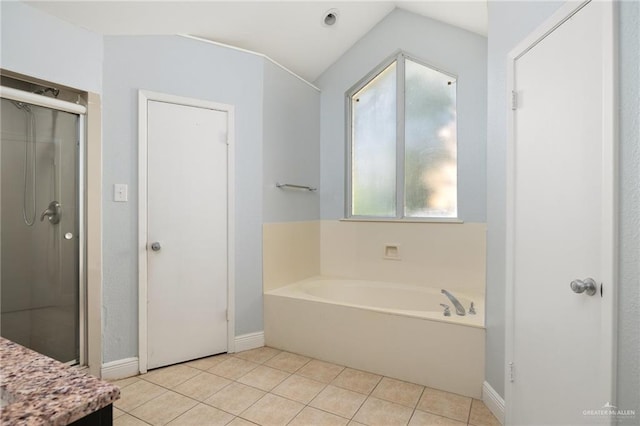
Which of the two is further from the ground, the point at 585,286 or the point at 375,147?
the point at 375,147

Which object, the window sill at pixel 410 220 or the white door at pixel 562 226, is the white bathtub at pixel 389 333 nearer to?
the white door at pixel 562 226

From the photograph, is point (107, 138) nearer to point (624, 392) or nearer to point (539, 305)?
point (539, 305)

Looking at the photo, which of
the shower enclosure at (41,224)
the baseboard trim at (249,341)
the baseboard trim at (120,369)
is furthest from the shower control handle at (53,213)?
the baseboard trim at (249,341)

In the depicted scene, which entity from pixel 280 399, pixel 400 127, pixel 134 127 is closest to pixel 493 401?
pixel 280 399

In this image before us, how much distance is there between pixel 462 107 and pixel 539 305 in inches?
75.4

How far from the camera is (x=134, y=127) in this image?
7.21 feet

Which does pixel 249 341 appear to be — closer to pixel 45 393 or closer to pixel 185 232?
pixel 185 232

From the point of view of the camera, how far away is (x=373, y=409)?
184cm

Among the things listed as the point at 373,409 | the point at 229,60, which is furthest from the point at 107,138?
the point at 373,409

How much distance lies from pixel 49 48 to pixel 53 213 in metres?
0.95

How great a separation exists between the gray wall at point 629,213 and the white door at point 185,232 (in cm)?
226

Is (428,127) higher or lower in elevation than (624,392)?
higher

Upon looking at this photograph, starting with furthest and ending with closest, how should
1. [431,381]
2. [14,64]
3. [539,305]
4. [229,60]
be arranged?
1. [229,60]
2. [431,381]
3. [14,64]
4. [539,305]

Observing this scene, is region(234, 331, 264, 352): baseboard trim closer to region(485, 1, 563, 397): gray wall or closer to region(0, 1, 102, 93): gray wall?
region(485, 1, 563, 397): gray wall
